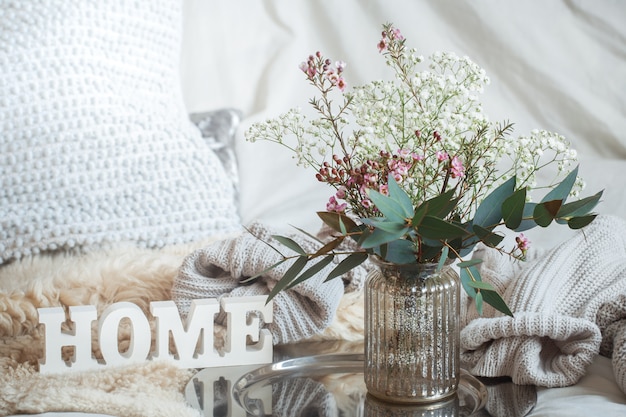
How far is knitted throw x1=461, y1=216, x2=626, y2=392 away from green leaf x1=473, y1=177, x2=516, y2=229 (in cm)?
19

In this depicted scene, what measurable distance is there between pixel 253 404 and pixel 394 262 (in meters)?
0.23

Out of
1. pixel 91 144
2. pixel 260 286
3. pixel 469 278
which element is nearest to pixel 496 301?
pixel 469 278

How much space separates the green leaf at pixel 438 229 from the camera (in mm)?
708

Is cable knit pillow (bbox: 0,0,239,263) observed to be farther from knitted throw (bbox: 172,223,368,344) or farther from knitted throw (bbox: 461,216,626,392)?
knitted throw (bbox: 461,216,626,392)

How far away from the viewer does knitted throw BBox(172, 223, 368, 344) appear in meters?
1.00

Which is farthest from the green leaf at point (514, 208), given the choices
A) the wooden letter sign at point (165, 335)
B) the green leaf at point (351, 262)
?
the wooden letter sign at point (165, 335)

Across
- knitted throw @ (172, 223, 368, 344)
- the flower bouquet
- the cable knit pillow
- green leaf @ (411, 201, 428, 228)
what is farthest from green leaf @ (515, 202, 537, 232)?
the cable knit pillow

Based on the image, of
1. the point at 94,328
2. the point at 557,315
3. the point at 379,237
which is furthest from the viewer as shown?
the point at 94,328

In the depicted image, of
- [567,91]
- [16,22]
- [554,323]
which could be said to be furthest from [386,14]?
[554,323]

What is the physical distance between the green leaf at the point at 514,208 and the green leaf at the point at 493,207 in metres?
0.01

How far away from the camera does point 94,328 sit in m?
1.03

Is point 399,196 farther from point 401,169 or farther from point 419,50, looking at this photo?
point 419,50

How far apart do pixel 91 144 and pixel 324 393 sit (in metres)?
0.66

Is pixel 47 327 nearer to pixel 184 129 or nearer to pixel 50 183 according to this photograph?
pixel 50 183
